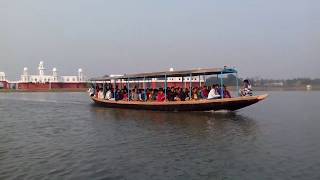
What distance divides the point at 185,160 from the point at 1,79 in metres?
118

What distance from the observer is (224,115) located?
27703mm

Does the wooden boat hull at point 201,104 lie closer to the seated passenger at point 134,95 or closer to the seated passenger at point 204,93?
the seated passenger at point 204,93

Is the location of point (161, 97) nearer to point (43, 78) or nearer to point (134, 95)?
point (134, 95)

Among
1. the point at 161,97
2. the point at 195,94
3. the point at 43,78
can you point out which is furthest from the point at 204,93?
the point at 43,78

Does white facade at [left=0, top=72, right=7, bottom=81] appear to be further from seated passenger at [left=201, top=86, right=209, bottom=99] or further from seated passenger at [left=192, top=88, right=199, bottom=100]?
seated passenger at [left=201, top=86, right=209, bottom=99]

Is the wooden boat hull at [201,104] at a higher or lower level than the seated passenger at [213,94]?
lower

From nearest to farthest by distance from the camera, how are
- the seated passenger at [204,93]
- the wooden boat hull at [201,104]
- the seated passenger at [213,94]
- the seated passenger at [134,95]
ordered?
the wooden boat hull at [201,104]
the seated passenger at [213,94]
the seated passenger at [204,93]
the seated passenger at [134,95]

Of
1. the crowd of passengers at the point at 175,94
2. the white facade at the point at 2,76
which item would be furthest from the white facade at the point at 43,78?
the crowd of passengers at the point at 175,94

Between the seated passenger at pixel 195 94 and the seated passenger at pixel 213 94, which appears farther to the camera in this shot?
the seated passenger at pixel 195 94

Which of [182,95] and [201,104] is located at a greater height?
[182,95]

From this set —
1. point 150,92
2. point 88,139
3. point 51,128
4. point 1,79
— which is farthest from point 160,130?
point 1,79

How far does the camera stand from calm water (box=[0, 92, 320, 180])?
12.0 metres

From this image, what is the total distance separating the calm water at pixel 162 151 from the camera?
12.0 meters

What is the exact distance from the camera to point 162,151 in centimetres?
1513
